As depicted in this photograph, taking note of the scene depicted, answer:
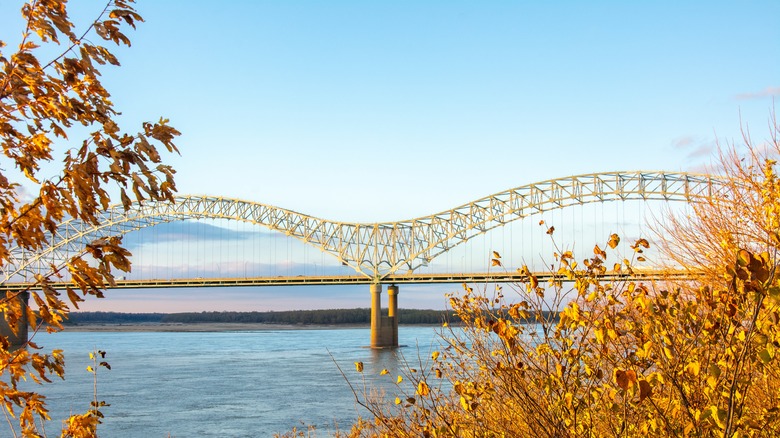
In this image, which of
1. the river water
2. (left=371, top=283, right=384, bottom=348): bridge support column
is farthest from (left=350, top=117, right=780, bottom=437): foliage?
(left=371, top=283, right=384, bottom=348): bridge support column

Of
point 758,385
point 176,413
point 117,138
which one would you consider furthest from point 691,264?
point 176,413

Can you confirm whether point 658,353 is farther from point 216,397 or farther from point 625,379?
point 216,397

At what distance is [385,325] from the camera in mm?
75062

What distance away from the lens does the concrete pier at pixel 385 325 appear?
243 ft

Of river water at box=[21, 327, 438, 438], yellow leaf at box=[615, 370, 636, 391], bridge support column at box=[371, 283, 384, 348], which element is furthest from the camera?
bridge support column at box=[371, 283, 384, 348]

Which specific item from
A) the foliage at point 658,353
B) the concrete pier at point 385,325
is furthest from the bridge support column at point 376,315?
the foliage at point 658,353

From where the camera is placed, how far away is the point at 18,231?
4.42m

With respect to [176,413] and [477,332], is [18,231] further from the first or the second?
[176,413]

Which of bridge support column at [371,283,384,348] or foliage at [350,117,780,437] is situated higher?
foliage at [350,117,780,437]

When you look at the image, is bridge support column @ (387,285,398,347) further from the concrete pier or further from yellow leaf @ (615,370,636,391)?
yellow leaf @ (615,370,636,391)

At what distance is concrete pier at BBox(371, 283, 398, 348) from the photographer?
7394cm

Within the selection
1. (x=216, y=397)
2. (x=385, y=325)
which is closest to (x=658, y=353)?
(x=216, y=397)

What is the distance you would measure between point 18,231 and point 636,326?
408 centimetres

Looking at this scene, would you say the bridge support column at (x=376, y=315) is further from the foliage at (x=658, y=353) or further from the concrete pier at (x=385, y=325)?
the foliage at (x=658, y=353)
